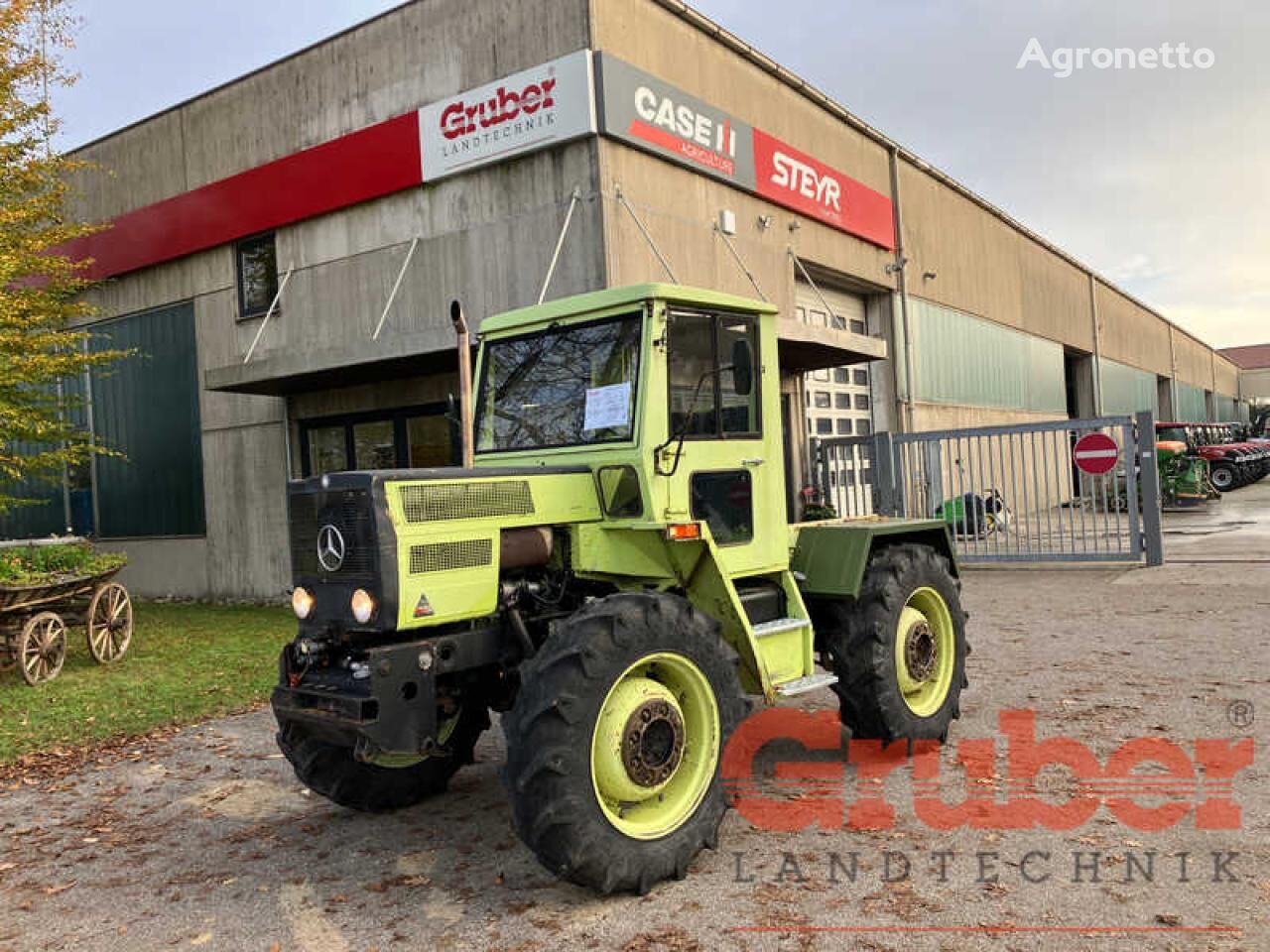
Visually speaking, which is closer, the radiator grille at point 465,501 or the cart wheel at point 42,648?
the radiator grille at point 465,501

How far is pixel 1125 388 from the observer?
37.1 meters

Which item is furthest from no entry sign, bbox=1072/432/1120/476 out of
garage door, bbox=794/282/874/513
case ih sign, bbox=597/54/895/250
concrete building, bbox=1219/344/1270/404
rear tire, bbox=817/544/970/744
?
concrete building, bbox=1219/344/1270/404

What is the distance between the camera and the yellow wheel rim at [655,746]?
12.7 ft

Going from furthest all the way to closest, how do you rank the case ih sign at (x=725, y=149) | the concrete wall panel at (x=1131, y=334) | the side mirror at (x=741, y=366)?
the concrete wall panel at (x=1131, y=334) → the case ih sign at (x=725, y=149) → the side mirror at (x=741, y=366)

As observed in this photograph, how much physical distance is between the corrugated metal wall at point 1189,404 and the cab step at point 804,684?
4797cm

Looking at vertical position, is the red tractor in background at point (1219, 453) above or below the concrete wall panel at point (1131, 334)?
below

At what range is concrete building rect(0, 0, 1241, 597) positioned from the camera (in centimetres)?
1148

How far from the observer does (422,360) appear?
1185 centimetres

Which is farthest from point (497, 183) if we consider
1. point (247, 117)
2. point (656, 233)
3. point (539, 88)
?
point (247, 117)

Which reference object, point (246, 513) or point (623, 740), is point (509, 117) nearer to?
point (246, 513)

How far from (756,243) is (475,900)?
11.5 m

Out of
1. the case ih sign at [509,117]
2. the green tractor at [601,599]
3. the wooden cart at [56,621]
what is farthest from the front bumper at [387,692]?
the case ih sign at [509,117]

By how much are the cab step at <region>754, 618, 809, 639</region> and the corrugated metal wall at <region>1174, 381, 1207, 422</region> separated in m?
47.9

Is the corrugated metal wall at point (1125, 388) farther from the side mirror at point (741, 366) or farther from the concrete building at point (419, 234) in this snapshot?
the side mirror at point (741, 366)
